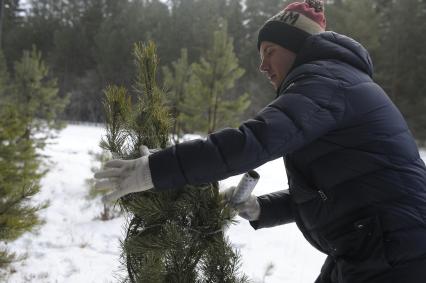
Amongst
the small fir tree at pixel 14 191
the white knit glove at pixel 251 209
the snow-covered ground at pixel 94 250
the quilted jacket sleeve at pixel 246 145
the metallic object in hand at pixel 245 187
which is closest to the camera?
the quilted jacket sleeve at pixel 246 145

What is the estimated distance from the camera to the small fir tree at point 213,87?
13219 mm

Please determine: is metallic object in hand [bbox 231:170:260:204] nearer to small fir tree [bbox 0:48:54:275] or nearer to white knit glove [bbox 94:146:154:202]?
white knit glove [bbox 94:146:154:202]

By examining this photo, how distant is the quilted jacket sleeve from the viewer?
3.86ft

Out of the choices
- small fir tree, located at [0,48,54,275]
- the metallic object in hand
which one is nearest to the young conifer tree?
the metallic object in hand

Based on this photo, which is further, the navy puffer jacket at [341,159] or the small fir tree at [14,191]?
the small fir tree at [14,191]

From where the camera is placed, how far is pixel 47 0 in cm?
4016

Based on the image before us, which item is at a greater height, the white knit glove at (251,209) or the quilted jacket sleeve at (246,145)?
the quilted jacket sleeve at (246,145)

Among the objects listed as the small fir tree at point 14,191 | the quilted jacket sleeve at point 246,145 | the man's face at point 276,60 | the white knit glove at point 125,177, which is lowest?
the small fir tree at point 14,191

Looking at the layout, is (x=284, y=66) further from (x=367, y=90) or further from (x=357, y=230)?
(x=357, y=230)

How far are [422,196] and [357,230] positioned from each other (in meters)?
0.28

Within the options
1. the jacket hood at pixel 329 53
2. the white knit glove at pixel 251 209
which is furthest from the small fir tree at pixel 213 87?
the jacket hood at pixel 329 53

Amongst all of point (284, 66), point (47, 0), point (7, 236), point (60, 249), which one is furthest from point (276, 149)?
point (47, 0)

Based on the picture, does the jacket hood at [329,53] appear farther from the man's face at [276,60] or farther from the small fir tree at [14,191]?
the small fir tree at [14,191]

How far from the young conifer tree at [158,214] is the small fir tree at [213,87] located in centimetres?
1146
